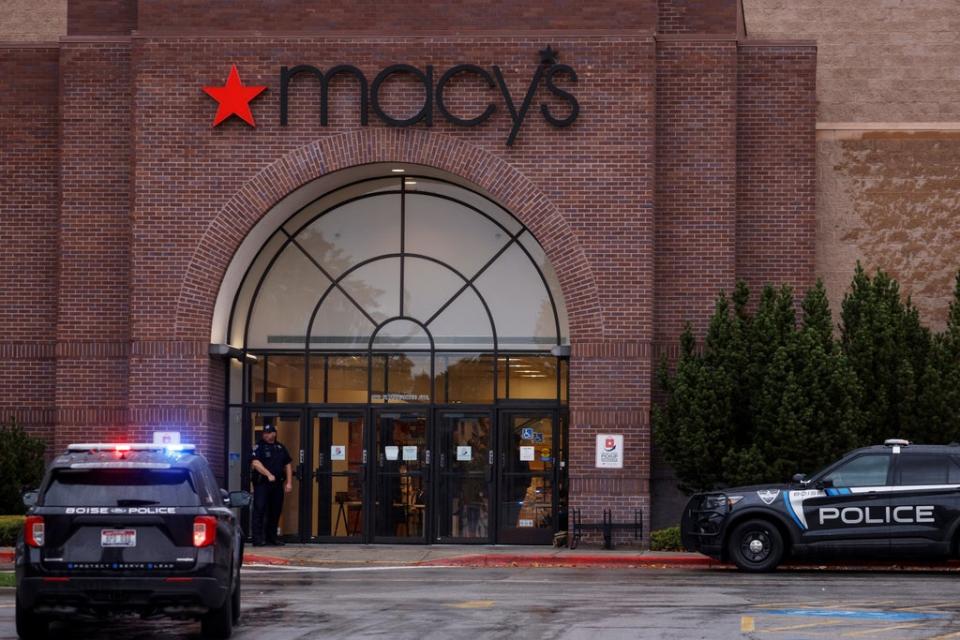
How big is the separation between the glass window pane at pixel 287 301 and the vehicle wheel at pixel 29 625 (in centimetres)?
1514

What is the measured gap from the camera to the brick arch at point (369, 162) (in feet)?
90.4

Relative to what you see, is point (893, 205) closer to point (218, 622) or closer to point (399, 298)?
point (399, 298)

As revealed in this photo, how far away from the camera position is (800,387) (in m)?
25.5

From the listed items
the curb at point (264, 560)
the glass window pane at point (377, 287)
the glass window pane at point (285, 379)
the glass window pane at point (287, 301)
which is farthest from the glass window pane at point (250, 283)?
the curb at point (264, 560)

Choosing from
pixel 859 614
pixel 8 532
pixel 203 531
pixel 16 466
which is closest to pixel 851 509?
pixel 859 614

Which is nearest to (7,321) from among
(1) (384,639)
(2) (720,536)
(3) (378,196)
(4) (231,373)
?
(4) (231,373)

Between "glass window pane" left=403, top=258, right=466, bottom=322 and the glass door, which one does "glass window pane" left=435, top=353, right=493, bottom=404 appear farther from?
the glass door

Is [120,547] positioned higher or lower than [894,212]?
lower

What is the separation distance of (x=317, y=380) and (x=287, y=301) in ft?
4.84

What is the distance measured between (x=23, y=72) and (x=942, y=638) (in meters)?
20.2

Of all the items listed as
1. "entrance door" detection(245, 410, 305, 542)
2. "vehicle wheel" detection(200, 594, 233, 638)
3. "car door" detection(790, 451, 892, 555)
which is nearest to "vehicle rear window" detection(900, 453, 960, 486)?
"car door" detection(790, 451, 892, 555)

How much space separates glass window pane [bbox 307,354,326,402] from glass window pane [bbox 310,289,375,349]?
262 millimetres

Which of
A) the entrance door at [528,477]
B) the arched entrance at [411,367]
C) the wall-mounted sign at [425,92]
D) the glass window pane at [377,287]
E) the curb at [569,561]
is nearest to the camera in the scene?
the curb at [569,561]

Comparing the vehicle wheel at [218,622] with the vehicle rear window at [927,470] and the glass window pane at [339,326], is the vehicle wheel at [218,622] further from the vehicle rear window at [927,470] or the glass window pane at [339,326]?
the glass window pane at [339,326]
